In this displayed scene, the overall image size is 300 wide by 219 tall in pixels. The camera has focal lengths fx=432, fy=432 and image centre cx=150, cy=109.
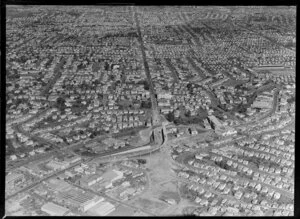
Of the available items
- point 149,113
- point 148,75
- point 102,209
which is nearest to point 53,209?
point 102,209

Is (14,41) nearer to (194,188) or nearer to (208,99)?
(208,99)

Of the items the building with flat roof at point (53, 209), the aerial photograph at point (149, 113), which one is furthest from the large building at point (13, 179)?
the building with flat roof at point (53, 209)

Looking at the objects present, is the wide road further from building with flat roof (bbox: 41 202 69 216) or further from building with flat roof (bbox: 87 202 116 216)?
building with flat roof (bbox: 41 202 69 216)

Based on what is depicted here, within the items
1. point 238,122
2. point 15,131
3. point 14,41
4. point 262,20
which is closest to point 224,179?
point 238,122

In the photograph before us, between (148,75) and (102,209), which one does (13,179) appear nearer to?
(102,209)

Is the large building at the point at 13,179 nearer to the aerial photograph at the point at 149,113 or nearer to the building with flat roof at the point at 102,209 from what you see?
the aerial photograph at the point at 149,113
